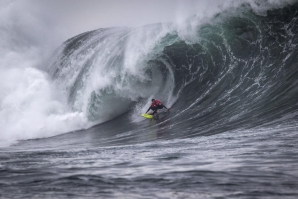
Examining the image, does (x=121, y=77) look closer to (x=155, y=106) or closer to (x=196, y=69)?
(x=155, y=106)

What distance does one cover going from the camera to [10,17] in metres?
29.3

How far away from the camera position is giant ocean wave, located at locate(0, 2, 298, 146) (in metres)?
14.6

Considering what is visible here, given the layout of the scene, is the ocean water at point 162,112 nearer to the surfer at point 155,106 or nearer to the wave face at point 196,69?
the wave face at point 196,69

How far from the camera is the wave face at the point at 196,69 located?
47.6ft

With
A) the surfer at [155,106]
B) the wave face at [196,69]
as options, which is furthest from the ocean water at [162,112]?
the surfer at [155,106]

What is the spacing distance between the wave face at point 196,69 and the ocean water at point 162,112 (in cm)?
5

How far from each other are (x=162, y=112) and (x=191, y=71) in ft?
8.95

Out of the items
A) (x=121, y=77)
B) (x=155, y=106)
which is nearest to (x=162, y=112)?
(x=155, y=106)

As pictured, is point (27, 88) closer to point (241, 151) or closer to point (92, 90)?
point (92, 90)

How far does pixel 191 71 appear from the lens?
18344mm

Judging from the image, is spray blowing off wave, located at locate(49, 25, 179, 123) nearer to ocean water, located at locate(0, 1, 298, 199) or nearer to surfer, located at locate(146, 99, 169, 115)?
ocean water, located at locate(0, 1, 298, 199)

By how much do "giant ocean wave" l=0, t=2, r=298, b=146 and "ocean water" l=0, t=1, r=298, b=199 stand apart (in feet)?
0.16

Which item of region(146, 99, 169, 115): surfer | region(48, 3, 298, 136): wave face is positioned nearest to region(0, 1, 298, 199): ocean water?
region(48, 3, 298, 136): wave face

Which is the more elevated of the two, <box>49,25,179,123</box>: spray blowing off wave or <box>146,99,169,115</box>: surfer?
<box>49,25,179,123</box>: spray blowing off wave
